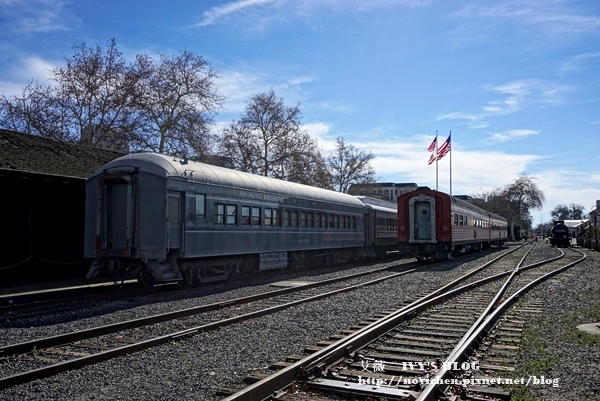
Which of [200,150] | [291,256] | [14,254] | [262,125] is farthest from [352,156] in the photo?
[14,254]

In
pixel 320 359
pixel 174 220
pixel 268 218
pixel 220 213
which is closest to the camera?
pixel 320 359

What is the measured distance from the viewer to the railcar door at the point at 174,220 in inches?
535

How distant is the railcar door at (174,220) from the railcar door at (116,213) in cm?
96

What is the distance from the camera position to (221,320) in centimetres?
964

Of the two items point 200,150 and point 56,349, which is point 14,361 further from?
point 200,150

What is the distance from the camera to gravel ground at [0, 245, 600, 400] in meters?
5.79

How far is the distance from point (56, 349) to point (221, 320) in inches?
110

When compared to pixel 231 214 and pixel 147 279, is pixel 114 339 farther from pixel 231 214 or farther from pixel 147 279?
pixel 231 214

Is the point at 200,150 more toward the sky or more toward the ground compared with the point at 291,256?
more toward the sky

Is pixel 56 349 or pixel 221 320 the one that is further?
pixel 221 320

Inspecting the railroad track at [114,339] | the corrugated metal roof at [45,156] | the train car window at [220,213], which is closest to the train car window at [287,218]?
the train car window at [220,213]

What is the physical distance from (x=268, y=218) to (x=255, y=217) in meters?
0.95

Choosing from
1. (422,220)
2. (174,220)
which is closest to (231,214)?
(174,220)

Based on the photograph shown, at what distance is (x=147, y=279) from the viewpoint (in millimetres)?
14836
